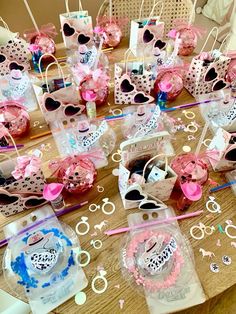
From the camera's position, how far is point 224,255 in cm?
83

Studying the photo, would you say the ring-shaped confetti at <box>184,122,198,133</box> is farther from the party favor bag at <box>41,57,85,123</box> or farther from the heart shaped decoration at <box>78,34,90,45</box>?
the heart shaped decoration at <box>78,34,90,45</box>

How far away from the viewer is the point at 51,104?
3.59 feet

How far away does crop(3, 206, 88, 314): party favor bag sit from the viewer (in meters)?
0.74

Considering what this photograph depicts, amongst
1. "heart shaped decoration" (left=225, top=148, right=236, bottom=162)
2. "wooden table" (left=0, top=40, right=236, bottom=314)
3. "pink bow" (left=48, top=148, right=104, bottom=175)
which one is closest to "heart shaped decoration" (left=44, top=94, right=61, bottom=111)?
"wooden table" (left=0, top=40, right=236, bottom=314)

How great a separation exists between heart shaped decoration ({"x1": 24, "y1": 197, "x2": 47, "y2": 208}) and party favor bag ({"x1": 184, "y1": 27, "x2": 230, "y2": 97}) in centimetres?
88

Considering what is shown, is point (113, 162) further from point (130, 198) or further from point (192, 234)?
point (192, 234)

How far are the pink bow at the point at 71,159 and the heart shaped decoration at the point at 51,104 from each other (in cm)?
23

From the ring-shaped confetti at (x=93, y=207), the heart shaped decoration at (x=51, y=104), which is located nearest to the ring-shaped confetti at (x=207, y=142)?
the ring-shaped confetti at (x=93, y=207)

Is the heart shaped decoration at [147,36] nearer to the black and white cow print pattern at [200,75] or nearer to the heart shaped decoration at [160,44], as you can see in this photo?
the heart shaped decoration at [160,44]

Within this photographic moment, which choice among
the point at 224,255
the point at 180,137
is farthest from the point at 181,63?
the point at 224,255

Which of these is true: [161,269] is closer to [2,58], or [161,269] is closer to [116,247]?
[116,247]

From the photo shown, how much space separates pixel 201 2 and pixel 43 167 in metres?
2.55

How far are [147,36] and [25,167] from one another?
104 cm

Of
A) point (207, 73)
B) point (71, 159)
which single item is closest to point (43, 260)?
point (71, 159)
